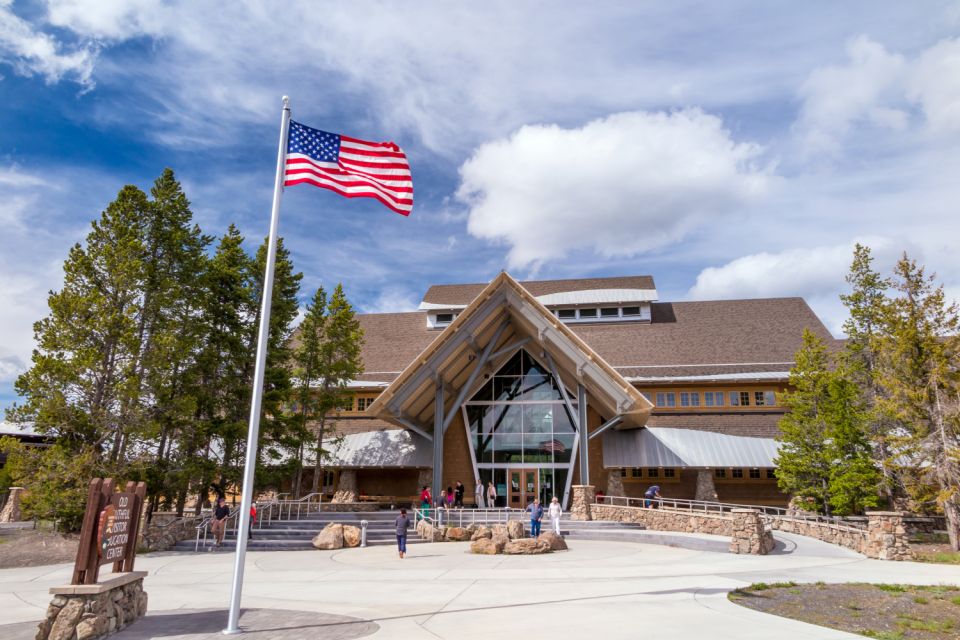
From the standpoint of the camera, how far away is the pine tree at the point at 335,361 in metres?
29.6

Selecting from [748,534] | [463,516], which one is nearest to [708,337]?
[463,516]

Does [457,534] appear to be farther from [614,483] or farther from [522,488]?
[614,483]

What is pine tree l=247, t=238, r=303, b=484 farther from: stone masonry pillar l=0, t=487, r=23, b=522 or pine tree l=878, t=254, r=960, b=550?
pine tree l=878, t=254, r=960, b=550

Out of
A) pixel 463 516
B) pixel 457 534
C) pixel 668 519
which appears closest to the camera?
pixel 457 534

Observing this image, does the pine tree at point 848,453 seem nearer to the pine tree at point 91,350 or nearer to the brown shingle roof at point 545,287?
the brown shingle roof at point 545,287

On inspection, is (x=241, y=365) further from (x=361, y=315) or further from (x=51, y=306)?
(x=361, y=315)

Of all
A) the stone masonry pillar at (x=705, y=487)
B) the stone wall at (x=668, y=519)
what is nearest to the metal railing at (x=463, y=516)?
the stone wall at (x=668, y=519)

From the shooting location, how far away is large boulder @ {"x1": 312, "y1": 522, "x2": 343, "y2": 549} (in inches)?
783

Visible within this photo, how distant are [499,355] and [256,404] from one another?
22924mm

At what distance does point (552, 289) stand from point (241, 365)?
25.2m

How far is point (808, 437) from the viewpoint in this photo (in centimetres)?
2562

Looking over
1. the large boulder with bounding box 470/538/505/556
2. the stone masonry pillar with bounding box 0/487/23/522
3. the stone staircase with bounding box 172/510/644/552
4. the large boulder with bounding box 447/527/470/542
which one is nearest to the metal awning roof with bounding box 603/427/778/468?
the stone staircase with bounding box 172/510/644/552

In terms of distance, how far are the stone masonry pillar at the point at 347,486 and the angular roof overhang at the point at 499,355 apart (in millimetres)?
4858

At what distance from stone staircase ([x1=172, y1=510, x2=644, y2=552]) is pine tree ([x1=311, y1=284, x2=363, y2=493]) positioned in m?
5.03
